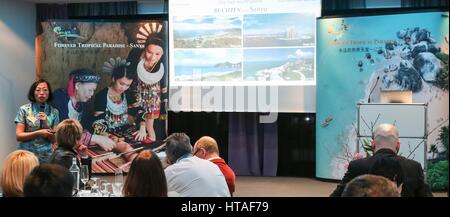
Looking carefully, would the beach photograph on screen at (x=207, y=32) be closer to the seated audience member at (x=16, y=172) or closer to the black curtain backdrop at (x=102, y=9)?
the black curtain backdrop at (x=102, y=9)

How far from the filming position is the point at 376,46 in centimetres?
537

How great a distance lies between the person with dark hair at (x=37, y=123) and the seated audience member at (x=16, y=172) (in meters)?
1.56

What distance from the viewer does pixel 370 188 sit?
1382 millimetres

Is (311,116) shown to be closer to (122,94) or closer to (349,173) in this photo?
(122,94)

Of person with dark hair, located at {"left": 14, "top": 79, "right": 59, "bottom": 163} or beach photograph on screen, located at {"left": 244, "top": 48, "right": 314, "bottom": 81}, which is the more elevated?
beach photograph on screen, located at {"left": 244, "top": 48, "right": 314, "bottom": 81}

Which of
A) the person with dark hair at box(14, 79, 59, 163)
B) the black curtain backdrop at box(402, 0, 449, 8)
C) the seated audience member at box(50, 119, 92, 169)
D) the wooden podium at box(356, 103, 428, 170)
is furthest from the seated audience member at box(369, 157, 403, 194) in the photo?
the black curtain backdrop at box(402, 0, 449, 8)

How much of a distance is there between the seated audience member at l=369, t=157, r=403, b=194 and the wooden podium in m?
2.66

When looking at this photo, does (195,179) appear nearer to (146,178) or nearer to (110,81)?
(146,178)

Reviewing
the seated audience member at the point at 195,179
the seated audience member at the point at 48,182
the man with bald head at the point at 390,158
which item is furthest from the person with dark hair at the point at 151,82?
the seated audience member at the point at 48,182

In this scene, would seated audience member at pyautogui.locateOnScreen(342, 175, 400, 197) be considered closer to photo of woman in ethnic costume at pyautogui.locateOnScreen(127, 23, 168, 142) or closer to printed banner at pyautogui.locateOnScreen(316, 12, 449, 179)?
printed banner at pyautogui.locateOnScreen(316, 12, 449, 179)

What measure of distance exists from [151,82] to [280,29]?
1660mm

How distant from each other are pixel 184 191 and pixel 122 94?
368 centimetres

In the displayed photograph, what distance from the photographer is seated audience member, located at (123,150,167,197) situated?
179 centimetres
